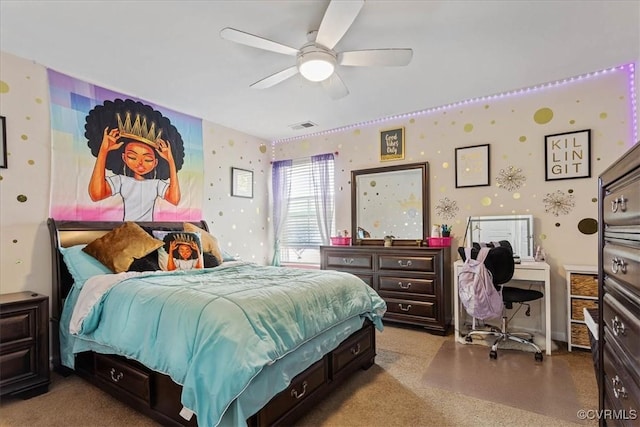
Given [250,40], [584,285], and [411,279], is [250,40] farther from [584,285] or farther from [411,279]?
[584,285]

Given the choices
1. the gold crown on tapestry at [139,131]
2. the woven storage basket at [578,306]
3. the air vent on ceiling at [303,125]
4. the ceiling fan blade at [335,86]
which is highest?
the air vent on ceiling at [303,125]

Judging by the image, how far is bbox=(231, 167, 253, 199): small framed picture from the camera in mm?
4616

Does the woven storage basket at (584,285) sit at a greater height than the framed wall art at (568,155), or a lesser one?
lesser

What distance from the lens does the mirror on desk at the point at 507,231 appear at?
3.42 metres

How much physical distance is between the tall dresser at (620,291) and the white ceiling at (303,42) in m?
1.59

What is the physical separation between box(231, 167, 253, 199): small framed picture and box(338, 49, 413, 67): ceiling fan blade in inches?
107

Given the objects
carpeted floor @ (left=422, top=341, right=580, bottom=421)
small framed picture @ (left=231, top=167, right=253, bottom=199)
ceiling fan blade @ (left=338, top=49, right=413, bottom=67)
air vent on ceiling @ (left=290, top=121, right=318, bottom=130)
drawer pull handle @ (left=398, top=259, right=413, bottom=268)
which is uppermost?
air vent on ceiling @ (left=290, top=121, right=318, bottom=130)

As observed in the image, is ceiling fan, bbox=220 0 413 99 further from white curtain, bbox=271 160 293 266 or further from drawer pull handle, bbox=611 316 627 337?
white curtain, bbox=271 160 293 266

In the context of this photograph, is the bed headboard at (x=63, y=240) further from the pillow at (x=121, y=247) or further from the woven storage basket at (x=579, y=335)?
the woven storage basket at (x=579, y=335)

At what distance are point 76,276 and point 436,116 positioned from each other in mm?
4029

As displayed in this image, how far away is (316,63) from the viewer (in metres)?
2.23

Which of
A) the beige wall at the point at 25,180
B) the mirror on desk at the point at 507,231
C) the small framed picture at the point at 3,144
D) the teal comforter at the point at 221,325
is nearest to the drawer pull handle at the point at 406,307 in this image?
the mirror on desk at the point at 507,231

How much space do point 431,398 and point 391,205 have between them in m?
2.50

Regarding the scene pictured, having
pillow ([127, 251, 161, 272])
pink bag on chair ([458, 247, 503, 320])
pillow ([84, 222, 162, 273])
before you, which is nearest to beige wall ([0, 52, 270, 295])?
pillow ([84, 222, 162, 273])
